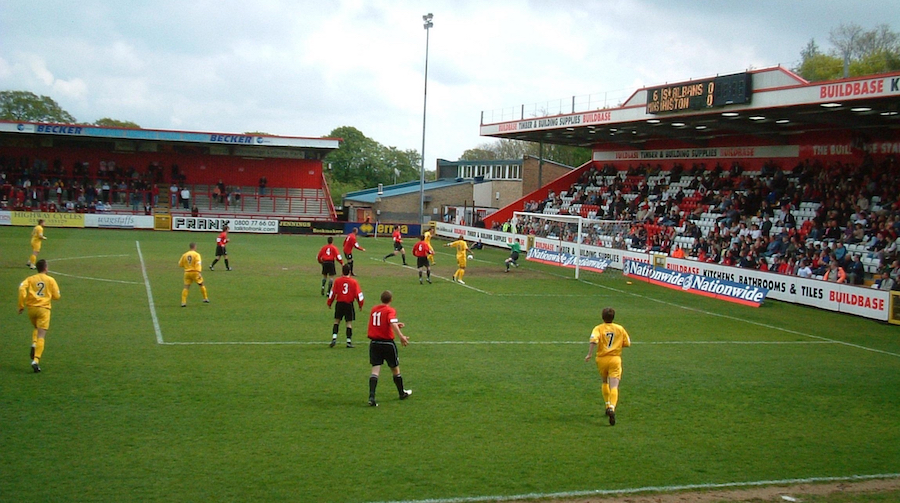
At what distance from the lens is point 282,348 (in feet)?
52.0

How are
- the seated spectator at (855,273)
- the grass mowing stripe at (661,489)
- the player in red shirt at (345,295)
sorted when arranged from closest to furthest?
1. the grass mowing stripe at (661,489)
2. the player in red shirt at (345,295)
3. the seated spectator at (855,273)

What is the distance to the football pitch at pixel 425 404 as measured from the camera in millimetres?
8742

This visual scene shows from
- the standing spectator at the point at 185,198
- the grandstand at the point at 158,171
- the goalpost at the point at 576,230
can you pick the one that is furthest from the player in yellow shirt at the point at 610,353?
the standing spectator at the point at 185,198

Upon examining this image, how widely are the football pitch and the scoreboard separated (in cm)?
1225

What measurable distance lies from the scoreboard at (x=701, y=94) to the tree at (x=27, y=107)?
82.7 m

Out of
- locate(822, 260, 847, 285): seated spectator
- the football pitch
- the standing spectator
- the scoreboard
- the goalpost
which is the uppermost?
the scoreboard

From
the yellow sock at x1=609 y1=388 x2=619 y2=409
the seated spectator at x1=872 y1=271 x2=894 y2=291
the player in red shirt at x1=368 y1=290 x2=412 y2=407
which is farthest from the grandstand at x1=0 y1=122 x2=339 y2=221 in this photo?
the yellow sock at x1=609 y1=388 x2=619 y2=409

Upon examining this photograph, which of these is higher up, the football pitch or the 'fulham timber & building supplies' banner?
the 'fulham timber & building supplies' banner

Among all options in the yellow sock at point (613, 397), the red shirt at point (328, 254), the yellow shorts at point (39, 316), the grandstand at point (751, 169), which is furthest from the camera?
the grandstand at point (751, 169)

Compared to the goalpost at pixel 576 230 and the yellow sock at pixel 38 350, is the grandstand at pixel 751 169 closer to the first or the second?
the goalpost at pixel 576 230

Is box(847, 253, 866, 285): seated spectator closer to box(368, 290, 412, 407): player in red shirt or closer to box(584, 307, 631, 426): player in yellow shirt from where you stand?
box(584, 307, 631, 426): player in yellow shirt

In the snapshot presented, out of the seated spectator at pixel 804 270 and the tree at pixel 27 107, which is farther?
the tree at pixel 27 107

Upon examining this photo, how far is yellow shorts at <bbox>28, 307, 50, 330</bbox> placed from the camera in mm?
13000

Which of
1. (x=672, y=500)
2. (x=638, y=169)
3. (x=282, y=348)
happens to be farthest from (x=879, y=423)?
(x=638, y=169)
